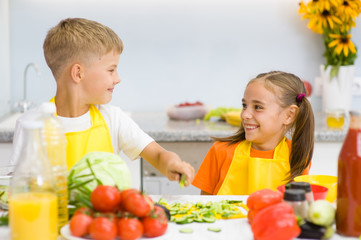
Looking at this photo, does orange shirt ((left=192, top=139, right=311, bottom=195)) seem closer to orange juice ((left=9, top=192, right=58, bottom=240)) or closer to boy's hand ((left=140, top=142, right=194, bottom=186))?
boy's hand ((left=140, top=142, right=194, bottom=186))

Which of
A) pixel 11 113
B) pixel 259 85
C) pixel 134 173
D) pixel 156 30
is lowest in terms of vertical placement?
pixel 134 173

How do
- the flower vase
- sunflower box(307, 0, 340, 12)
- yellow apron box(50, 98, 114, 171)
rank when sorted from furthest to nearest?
the flower vase, sunflower box(307, 0, 340, 12), yellow apron box(50, 98, 114, 171)

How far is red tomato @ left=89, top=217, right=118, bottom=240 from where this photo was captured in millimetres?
948

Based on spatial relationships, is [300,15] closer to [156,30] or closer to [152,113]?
[156,30]

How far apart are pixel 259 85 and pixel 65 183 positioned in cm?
92

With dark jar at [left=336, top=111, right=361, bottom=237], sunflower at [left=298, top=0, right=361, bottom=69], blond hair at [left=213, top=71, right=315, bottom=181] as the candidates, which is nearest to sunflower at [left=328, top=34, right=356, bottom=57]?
sunflower at [left=298, top=0, right=361, bottom=69]

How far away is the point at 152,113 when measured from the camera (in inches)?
114

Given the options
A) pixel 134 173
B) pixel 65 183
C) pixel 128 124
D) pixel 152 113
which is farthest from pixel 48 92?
pixel 65 183

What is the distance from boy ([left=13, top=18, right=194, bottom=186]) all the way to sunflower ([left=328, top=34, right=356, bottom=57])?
146 cm

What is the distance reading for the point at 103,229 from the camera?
95cm

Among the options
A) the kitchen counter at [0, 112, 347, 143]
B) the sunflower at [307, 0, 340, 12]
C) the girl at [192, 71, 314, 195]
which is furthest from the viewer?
the sunflower at [307, 0, 340, 12]

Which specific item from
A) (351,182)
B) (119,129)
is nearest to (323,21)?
(119,129)

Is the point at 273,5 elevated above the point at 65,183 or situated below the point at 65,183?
above

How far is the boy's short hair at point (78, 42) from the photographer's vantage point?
1.62m
